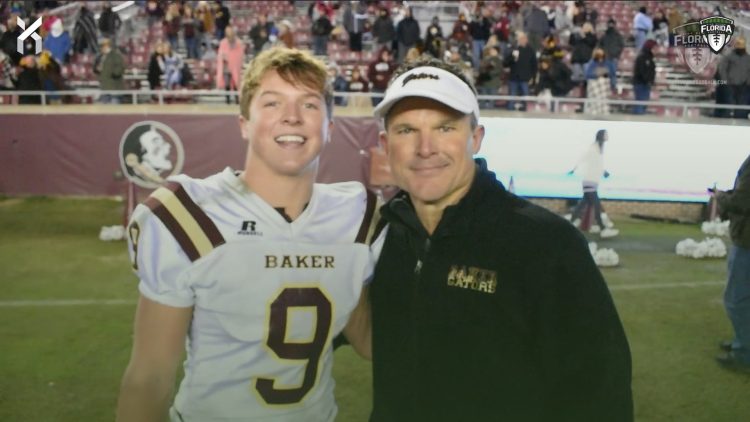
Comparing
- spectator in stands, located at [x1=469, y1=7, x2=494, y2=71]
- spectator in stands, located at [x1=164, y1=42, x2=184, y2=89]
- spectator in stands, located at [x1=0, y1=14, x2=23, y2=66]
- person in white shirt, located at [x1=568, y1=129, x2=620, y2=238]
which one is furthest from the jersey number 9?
spectator in stands, located at [x1=0, y1=14, x2=23, y2=66]

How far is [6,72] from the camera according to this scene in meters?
13.4

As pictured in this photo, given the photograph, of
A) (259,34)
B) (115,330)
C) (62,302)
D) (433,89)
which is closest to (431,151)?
(433,89)

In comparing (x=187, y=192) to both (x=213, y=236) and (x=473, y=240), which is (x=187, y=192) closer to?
(x=213, y=236)

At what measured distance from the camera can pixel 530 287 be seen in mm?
1931

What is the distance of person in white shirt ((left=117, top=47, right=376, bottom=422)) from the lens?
2150 mm

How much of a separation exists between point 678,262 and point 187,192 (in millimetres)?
7826

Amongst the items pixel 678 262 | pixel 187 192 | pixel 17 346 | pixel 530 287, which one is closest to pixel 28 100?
pixel 17 346

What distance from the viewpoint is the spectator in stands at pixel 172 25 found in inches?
623

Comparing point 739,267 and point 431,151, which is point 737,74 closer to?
point 739,267

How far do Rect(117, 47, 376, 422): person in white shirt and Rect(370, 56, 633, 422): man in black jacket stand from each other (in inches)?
8.2

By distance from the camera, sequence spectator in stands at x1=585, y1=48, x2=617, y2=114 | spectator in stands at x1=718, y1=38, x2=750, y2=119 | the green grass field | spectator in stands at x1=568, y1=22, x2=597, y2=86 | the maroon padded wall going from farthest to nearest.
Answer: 1. spectator in stands at x1=568, y1=22, x2=597, y2=86
2. spectator in stands at x1=585, y1=48, x2=617, y2=114
3. the maroon padded wall
4. spectator in stands at x1=718, y1=38, x2=750, y2=119
5. the green grass field

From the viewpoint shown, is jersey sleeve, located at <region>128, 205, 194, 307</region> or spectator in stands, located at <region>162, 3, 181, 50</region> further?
spectator in stands, located at <region>162, 3, 181, 50</region>

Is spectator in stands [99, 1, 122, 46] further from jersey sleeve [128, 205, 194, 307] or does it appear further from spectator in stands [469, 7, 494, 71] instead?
jersey sleeve [128, 205, 194, 307]

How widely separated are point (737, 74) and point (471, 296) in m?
10.0
